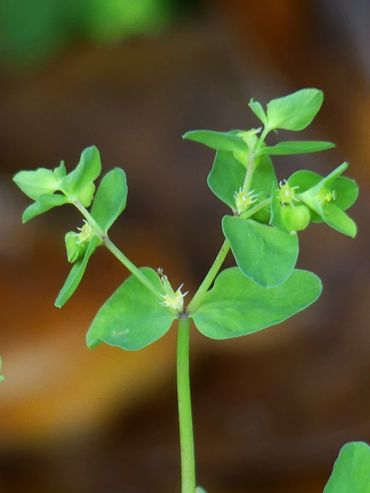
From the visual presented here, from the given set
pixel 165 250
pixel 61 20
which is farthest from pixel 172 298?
pixel 61 20

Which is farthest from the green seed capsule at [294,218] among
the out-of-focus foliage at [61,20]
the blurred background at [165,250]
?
the out-of-focus foliage at [61,20]

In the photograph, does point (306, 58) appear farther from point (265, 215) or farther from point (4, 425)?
point (265, 215)

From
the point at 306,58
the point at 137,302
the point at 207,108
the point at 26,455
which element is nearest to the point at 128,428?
the point at 26,455

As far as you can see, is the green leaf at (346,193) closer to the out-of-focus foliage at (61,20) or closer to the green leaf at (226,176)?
the green leaf at (226,176)

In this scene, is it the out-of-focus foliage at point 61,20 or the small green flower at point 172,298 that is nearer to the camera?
the small green flower at point 172,298

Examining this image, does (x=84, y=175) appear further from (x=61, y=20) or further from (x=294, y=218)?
(x=61, y=20)

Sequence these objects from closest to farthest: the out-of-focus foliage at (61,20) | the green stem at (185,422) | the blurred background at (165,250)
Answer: the green stem at (185,422)
the blurred background at (165,250)
the out-of-focus foliage at (61,20)

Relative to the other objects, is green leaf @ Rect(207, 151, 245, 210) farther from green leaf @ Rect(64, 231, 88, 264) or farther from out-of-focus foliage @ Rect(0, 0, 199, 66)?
out-of-focus foliage @ Rect(0, 0, 199, 66)
